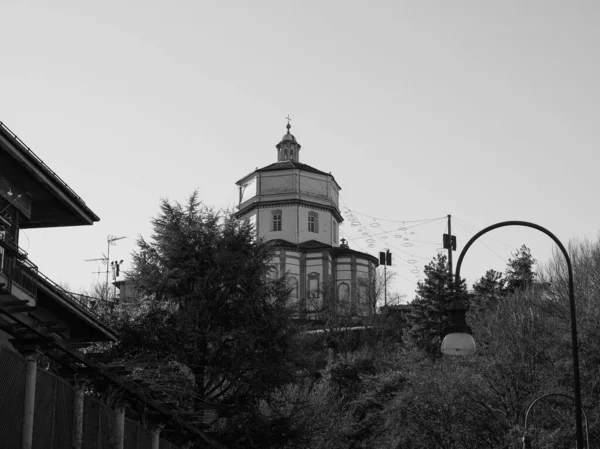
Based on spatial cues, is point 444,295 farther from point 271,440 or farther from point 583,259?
point 271,440

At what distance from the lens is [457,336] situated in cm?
1644

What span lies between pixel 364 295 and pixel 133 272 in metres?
63.2

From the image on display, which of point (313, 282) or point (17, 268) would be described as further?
point (313, 282)

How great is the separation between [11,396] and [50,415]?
1.54 m

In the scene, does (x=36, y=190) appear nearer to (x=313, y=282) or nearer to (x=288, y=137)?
(x=313, y=282)

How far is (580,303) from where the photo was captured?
5156 centimetres

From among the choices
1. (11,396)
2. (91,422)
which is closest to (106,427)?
(91,422)

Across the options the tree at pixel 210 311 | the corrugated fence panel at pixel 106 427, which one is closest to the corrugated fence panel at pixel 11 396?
the corrugated fence panel at pixel 106 427

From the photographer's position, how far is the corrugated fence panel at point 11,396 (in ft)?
59.9

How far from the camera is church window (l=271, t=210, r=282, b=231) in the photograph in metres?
98.3

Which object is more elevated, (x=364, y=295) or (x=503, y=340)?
(x=364, y=295)

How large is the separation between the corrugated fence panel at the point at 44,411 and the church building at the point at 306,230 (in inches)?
2952

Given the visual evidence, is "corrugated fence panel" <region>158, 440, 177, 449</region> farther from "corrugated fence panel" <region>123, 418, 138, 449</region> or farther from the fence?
"corrugated fence panel" <region>123, 418, 138, 449</region>

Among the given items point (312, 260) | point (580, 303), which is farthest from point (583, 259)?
point (312, 260)
